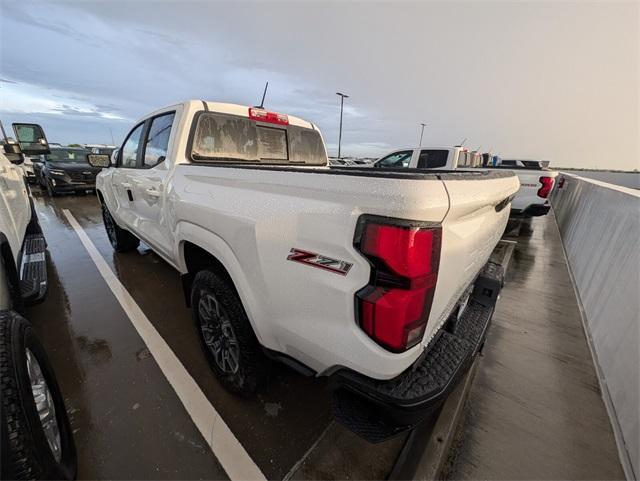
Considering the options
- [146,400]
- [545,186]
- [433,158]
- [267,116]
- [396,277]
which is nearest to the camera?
[396,277]

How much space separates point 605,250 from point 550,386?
2.08 m

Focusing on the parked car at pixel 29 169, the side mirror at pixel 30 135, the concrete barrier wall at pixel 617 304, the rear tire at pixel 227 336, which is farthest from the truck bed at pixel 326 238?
the parked car at pixel 29 169

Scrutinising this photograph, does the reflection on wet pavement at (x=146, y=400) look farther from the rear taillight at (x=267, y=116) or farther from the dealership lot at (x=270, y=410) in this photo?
the rear taillight at (x=267, y=116)

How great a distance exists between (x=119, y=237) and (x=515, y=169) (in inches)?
377

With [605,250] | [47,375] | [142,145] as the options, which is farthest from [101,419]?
[605,250]

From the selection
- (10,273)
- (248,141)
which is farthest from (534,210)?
(10,273)

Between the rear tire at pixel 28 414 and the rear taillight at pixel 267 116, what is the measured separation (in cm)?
251

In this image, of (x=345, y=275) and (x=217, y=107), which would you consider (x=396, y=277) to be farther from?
(x=217, y=107)

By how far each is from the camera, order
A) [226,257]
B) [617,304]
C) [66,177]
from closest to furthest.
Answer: [226,257] < [617,304] < [66,177]

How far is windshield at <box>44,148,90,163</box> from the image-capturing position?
37.1 feet

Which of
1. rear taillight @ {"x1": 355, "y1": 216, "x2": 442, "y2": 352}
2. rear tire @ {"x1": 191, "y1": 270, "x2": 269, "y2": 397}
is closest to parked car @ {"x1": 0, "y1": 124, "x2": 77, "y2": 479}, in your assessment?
rear tire @ {"x1": 191, "y1": 270, "x2": 269, "y2": 397}

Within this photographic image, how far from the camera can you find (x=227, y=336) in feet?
6.62

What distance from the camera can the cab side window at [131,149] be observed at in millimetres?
3498

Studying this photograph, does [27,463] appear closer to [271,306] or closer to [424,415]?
[271,306]
